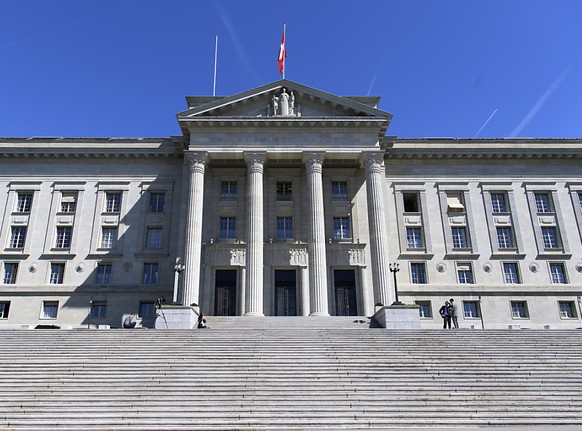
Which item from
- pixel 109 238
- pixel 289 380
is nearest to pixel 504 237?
pixel 289 380

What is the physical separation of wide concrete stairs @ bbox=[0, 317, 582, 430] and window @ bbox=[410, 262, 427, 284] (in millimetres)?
13870

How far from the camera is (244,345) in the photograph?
905 inches

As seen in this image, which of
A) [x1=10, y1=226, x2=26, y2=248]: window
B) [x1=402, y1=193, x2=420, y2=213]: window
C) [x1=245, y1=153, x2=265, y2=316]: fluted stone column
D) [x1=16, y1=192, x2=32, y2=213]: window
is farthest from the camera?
[x1=402, y1=193, x2=420, y2=213]: window

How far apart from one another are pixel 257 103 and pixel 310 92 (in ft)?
14.8

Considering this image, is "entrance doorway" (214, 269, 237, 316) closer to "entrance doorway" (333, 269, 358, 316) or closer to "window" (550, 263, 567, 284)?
"entrance doorway" (333, 269, 358, 316)

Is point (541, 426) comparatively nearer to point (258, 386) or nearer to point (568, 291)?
point (258, 386)

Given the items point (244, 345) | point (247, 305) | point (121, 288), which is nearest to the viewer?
point (244, 345)

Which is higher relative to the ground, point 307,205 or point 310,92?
point 310,92

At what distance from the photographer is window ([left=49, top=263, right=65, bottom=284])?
3869 centimetres

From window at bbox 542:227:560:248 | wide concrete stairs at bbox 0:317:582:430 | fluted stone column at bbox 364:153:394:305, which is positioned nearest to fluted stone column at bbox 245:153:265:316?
wide concrete stairs at bbox 0:317:582:430

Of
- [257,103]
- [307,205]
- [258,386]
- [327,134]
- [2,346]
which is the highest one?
[257,103]

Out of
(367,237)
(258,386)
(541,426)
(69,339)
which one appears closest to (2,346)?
(69,339)

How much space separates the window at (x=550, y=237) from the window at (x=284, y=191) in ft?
72.1

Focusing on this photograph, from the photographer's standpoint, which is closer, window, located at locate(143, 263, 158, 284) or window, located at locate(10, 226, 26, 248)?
window, located at locate(143, 263, 158, 284)
